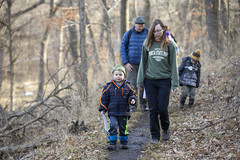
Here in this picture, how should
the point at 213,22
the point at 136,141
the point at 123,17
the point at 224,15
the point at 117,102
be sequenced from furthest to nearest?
the point at 224,15, the point at 213,22, the point at 123,17, the point at 136,141, the point at 117,102

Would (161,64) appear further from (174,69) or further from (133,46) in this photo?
(133,46)

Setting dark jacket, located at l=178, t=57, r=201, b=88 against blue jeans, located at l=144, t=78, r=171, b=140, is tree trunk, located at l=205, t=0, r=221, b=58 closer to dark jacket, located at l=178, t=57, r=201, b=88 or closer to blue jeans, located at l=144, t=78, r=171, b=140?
dark jacket, located at l=178, t=57, r=201, b=88

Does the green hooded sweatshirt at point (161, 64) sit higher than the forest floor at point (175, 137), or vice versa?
the green hooded sweatshirt at point (161, 64)

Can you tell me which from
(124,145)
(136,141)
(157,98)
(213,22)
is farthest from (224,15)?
(124,145)

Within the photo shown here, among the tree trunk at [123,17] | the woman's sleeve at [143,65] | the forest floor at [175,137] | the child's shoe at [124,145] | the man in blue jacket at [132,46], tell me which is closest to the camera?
the forest floor at [175,137]

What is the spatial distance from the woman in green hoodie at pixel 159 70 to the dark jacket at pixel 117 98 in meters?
0.36

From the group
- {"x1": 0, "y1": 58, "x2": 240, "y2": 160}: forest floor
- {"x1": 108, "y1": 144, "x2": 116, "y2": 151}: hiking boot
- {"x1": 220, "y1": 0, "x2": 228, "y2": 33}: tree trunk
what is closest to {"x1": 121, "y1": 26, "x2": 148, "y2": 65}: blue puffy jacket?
{"x1": 0, "y1": 58, "x2": 240, "y2": 160}: forest floor

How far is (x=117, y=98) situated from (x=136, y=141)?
4.40 feet

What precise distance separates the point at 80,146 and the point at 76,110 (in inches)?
133

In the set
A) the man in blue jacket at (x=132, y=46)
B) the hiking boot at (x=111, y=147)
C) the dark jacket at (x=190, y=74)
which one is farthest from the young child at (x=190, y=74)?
the hiking boot at (x=111, y=147)

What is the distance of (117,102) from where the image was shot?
5402mm

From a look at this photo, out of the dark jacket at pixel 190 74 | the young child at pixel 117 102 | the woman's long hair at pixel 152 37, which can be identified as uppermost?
the woman's long hair at pixel 152 37

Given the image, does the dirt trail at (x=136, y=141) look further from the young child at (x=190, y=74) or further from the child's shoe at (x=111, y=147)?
the young child at (x=190, y=74)

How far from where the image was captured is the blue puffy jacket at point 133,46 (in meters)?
7.93
